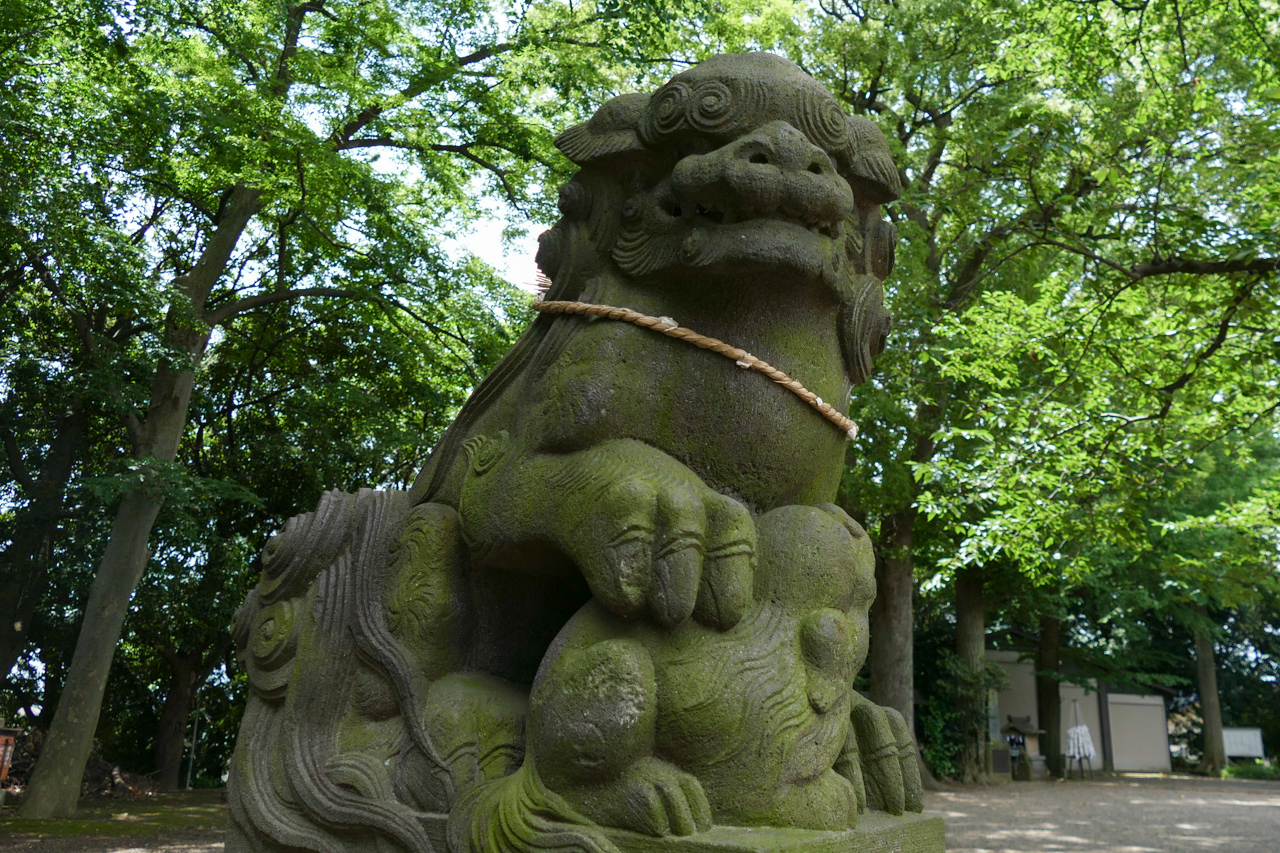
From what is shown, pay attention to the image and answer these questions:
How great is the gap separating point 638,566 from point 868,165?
1.34m

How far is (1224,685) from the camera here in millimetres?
22219

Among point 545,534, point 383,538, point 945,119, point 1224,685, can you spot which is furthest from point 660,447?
point 1224,685

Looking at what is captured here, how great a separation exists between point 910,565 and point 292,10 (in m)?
8.62

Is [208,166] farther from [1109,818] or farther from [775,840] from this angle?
[1109,818]

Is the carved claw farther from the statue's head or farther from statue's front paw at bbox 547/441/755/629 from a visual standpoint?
the statue's head

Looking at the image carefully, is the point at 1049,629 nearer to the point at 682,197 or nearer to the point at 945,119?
the point at 945,119

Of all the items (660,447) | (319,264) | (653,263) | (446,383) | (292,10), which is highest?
(292,10)

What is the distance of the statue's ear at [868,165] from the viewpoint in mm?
2586

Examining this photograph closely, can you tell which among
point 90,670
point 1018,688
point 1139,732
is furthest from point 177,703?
point 1139,732

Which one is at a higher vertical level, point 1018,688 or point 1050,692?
point 1018,688

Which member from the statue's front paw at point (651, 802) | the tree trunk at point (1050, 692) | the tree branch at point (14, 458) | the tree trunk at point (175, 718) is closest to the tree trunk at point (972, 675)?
the tree trunk at point (1050, 692)

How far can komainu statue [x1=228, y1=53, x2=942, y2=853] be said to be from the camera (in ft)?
6.29

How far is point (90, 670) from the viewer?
8.09 m

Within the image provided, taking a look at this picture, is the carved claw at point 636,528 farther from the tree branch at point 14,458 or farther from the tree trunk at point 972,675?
the tree trunk at point 972,675
